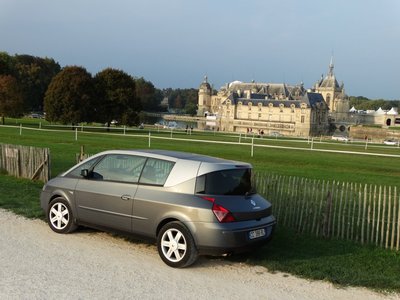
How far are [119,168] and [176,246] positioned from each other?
204 centimetres

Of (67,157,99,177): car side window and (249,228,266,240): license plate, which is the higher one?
(67,157,99,177): car side window

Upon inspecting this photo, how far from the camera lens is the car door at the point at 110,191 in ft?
27.1

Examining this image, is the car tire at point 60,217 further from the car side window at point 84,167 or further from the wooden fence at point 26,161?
the wooden fence at point 26,161

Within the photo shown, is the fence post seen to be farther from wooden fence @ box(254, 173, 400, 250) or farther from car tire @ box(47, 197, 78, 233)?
car tire @ box(47, 197, 78, 233)

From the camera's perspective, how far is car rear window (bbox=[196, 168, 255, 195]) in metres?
7.61

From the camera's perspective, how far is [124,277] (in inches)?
273

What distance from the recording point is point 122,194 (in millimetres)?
8281

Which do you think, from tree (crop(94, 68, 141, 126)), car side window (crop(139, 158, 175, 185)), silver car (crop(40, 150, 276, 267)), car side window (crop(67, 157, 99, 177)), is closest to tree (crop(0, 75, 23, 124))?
tree (crop(94, 68, 141, 126))

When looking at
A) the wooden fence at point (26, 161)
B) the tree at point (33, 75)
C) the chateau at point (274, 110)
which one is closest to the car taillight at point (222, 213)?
the wooden fence at point (26, 161)

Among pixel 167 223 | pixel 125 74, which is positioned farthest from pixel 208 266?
pixel 125 74

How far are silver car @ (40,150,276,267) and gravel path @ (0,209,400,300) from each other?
40 centimetres

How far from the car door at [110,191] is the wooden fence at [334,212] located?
4125 mm

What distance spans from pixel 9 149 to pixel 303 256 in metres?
12.1

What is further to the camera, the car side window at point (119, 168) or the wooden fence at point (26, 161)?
the wooden fence at point (26, 161)
